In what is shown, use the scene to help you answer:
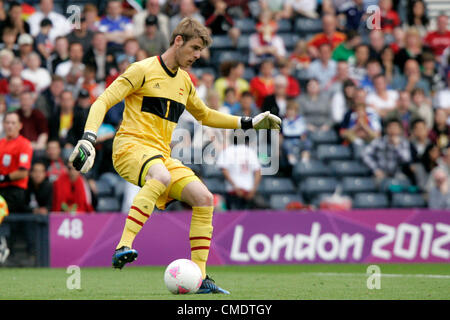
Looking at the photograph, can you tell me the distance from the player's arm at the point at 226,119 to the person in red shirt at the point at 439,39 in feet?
32.5

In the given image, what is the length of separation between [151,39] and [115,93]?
25.4 feet

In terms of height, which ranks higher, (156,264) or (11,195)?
(11,195)

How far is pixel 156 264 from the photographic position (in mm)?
13336

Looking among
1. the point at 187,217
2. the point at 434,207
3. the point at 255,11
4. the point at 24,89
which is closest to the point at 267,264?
the point at 187,217

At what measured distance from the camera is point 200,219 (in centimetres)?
817

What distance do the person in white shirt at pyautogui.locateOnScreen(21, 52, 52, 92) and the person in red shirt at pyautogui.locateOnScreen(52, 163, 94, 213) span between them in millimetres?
2205

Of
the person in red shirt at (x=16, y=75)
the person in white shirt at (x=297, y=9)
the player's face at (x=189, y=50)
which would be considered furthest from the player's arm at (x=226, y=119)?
the person in white shirt at (x=297, y=9)

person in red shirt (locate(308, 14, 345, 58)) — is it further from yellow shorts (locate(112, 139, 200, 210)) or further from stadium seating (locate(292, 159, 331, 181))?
yellow shorts (locate(112, 139, 200, 210))

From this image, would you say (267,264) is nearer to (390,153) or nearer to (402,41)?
(390,153)

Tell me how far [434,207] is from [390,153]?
1.26 metres

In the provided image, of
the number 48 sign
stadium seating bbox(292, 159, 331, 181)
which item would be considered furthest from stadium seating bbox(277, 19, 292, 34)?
the number 48 sign

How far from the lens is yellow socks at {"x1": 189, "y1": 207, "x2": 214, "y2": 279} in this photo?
8.16m

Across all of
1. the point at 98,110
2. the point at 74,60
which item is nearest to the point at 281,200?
the point at 74,60

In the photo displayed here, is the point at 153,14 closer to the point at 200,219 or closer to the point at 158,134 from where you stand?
the point at 158,134
